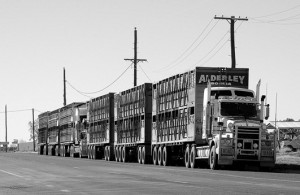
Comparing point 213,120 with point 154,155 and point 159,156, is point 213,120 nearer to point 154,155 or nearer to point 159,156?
point 159,156

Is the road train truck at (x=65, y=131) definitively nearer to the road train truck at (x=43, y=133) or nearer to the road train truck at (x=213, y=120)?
the road train truck at (x=43, y=133)

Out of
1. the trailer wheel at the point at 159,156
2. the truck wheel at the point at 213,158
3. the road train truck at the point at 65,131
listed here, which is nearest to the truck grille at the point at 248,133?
the truck wheel at the point at 213,158

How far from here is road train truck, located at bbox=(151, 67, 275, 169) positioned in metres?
32.2

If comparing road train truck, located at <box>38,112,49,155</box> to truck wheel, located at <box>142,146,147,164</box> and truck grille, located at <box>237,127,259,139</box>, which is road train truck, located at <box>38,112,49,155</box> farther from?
truck grille, located at <box>237,127,259,139</box>

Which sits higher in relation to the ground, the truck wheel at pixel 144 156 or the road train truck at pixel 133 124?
the road train truck at pixel 133 124

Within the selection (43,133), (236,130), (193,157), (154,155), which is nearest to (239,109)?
(236,130)

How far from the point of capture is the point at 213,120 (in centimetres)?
3312

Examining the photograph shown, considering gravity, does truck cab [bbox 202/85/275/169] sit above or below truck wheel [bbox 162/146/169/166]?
above

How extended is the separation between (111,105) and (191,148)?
690 inches

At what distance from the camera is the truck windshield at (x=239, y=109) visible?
107 feet

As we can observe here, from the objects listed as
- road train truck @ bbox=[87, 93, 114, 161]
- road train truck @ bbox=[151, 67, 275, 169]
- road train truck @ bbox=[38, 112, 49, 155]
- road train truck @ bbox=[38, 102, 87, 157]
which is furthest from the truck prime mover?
road train truck @ bbox=[38, 112, 49, 155]

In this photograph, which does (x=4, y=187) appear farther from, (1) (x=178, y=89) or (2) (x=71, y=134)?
(2) (x=71, y=134)

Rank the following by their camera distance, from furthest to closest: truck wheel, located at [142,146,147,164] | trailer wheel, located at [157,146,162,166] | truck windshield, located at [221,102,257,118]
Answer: truck wheel, located at [142,146,147,164], trailer wheel, located at [157,146,162,166], truck windshield, located at [221,102,257,118]

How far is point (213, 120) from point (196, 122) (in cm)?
181
